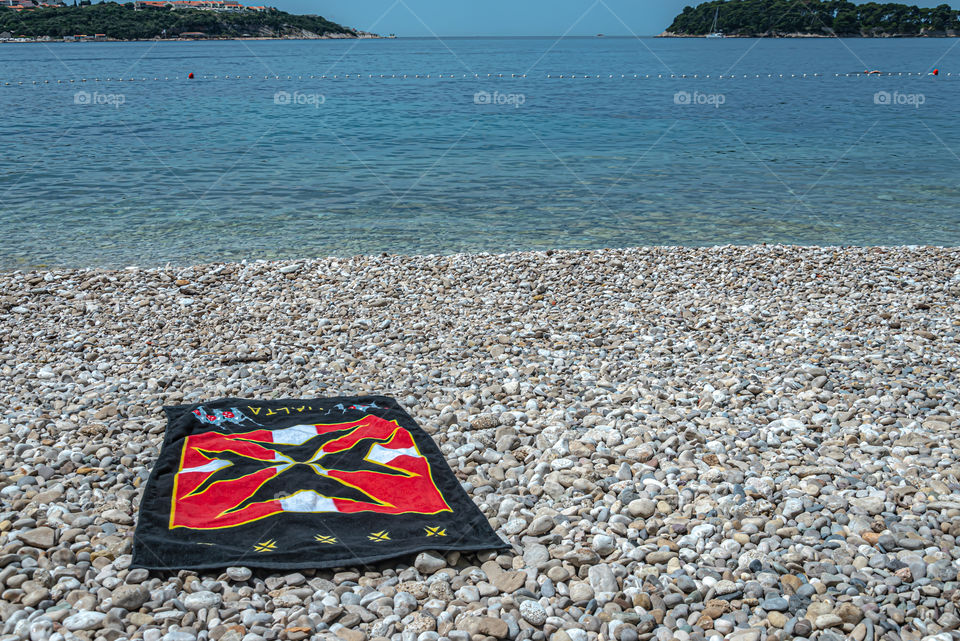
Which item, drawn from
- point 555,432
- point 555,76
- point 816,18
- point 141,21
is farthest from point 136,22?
point 555,432

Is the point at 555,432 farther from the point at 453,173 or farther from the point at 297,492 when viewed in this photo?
the point at 453,173

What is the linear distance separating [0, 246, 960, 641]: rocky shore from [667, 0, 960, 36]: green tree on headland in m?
104

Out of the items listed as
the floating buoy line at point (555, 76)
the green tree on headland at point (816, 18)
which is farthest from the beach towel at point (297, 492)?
the green tree on headland at point (816, 18)

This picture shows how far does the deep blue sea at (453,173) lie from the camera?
12766mm

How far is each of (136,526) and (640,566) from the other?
8.97 feet

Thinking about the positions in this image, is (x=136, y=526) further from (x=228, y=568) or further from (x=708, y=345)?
(x=708, y=345)

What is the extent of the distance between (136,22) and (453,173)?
9228 cm

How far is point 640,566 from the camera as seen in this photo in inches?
157

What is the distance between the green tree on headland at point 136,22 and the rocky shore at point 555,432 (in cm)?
9385

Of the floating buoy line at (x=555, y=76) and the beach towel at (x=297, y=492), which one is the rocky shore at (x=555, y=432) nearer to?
the beach towel at (x=297, y=492)

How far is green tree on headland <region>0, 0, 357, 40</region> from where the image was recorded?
91812mm

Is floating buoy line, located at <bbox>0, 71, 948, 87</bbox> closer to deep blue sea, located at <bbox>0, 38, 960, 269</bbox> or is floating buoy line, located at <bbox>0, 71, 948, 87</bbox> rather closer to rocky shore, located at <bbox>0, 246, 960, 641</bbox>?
deep blue sea, located at <bbox>0, 38, 960, 269</bbox>

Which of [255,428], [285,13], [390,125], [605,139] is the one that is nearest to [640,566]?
[255,428]

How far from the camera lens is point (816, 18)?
109125mm
